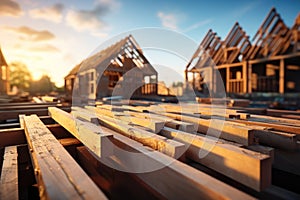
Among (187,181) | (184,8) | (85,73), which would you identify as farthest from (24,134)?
(85,73)

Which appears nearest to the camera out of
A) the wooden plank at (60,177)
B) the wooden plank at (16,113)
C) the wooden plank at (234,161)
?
the wooden plank at (60,177)

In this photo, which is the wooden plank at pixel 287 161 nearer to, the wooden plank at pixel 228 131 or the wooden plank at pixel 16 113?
the wooden plank at pixel 228 131

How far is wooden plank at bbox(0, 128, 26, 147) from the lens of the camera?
1.83m

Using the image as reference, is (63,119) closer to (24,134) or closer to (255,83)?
(24,134)

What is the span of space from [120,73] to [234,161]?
14.9 m

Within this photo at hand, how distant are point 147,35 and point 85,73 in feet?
44.2

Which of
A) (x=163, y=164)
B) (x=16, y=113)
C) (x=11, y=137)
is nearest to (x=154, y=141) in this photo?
(x=163, y=164)

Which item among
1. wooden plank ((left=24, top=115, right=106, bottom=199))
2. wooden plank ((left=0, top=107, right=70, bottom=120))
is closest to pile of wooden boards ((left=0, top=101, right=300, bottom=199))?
wooden plank ((left=24, top=115, right=106, bottom=199))

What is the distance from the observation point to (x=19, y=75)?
145 ft

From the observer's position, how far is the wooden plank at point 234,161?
832mm

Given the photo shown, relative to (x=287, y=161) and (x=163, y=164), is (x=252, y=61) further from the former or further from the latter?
(x=163, y=164)

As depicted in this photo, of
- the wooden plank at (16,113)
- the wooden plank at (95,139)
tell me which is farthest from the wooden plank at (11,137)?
the wooden plank at (16,113)

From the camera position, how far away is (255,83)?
1380 centimetres

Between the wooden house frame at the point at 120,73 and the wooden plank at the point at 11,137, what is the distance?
→ 11218 mm
